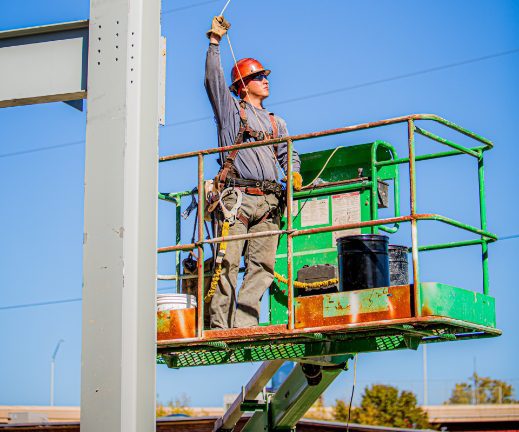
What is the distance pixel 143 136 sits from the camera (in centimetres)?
802

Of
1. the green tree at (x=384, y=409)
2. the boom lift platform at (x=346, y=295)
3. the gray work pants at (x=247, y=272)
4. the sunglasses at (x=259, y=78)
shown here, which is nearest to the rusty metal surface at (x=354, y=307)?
the boom lift platform at (x=346, y=295)

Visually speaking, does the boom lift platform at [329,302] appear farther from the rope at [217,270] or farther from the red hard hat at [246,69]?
the red hard hat at [246,69]

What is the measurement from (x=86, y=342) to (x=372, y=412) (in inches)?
1417

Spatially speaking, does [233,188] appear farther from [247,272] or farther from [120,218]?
[120,218]

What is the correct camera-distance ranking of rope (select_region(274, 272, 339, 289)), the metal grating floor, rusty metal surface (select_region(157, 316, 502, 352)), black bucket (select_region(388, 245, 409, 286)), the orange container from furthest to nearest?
rope (select_region(274, 272, 339, 289))
black bucket (select_region(388, 245, 409, 286))
the orange container
the metal grating floor
rusty metal surface (select_region(157, 316, 502, 352))

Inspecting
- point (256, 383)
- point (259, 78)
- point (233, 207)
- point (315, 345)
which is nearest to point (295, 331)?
point (315, 345)

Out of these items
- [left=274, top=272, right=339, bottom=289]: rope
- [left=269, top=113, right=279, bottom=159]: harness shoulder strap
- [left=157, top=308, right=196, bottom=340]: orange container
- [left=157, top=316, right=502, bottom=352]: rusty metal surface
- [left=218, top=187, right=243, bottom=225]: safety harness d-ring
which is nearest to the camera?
[left=157, top=316, right=502, bottom=352]: rusty metal surface

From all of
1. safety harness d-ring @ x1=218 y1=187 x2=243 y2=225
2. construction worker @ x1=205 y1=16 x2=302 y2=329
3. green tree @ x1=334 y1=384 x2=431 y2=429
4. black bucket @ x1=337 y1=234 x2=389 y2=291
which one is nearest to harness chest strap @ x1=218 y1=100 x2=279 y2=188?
construction worker @ x1=205 y1=16 x2=302 y2=329

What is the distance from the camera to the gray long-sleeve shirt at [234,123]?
11.1m

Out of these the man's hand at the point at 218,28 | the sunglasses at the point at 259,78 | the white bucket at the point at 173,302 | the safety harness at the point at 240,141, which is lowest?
the white bucket at the point at 173,302

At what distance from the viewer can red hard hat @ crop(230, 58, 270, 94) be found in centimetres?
1171

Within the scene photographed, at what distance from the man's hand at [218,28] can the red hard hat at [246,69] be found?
796 mm

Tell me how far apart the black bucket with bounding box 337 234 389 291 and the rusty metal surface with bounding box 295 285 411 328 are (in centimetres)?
23

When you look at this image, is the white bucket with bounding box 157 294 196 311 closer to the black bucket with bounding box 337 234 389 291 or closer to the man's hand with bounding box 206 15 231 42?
the black bucket with bounding box 337 234 389 291
